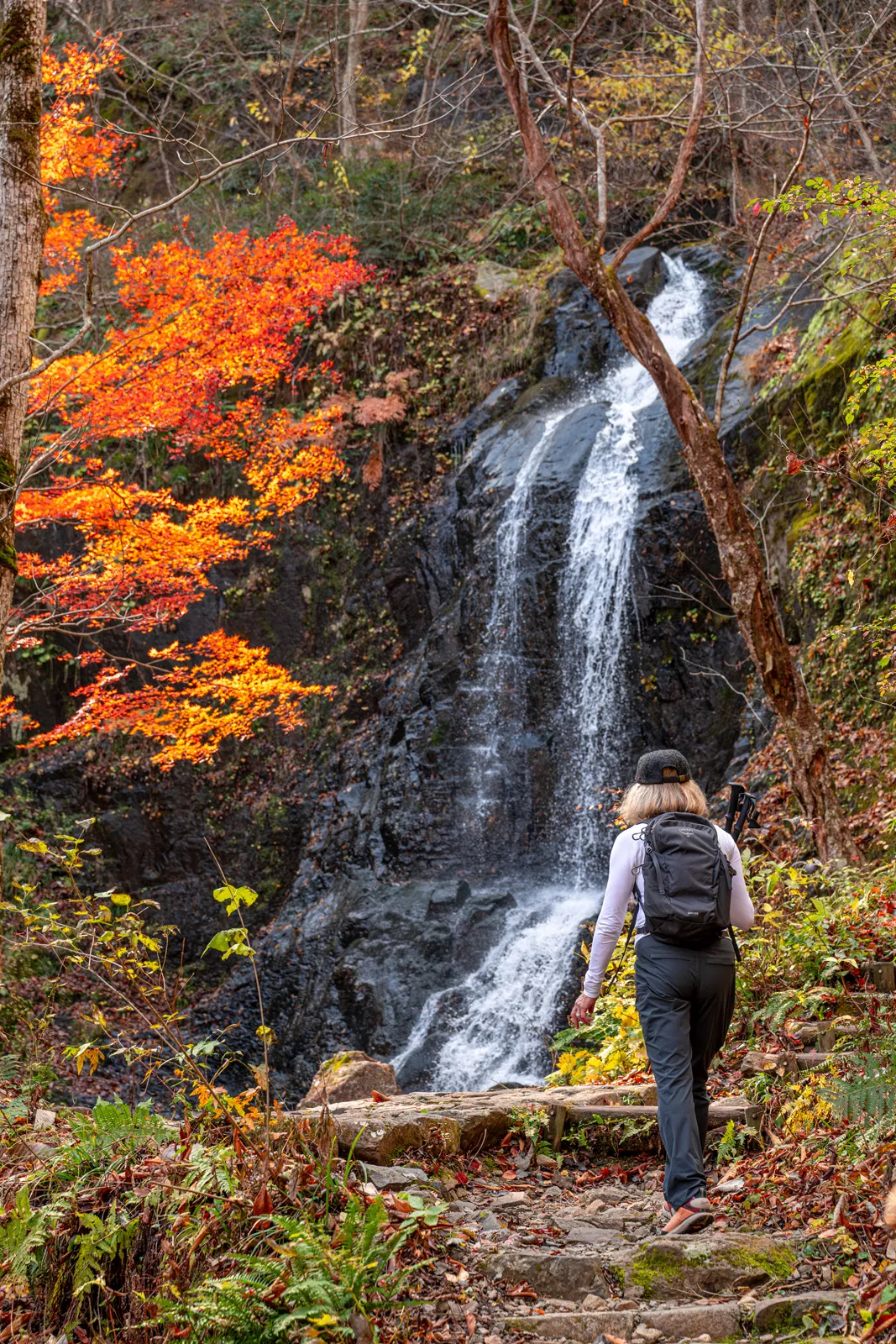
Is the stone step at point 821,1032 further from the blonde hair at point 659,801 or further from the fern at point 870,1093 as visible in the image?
the blonde hair at point 659,801

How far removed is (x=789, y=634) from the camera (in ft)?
32.4

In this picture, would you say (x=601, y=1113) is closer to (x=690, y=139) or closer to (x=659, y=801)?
(x=659, y=801)

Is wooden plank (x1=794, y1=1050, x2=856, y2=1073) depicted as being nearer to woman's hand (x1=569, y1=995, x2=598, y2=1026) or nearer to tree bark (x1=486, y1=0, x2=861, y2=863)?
woman's hand (x1=569, y1=995, x2=598, y2=1026)

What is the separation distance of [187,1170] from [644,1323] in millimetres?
1468

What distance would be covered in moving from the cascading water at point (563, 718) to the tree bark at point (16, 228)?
6.76 meters

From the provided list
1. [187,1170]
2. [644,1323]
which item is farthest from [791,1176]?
[187,1170]

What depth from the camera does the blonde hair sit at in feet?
11.6

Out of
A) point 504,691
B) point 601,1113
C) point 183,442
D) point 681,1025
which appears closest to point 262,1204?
point 681,1025

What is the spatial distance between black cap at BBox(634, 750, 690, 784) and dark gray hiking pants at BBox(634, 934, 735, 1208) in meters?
0.56

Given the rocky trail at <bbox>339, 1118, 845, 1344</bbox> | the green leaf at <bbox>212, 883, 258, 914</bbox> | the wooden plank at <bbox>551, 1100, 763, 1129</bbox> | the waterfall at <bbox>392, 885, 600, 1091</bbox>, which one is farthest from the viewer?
the waterfall at <bbox>392, 885, 600, 1091</bbox>

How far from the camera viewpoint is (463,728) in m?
13.1

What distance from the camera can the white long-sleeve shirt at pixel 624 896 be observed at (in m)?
3.44

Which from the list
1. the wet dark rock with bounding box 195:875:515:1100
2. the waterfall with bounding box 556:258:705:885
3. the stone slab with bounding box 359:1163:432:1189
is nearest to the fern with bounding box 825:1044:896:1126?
the stone slab with bounding box 359:1163:432:1189

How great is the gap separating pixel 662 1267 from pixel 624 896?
3.73ft
